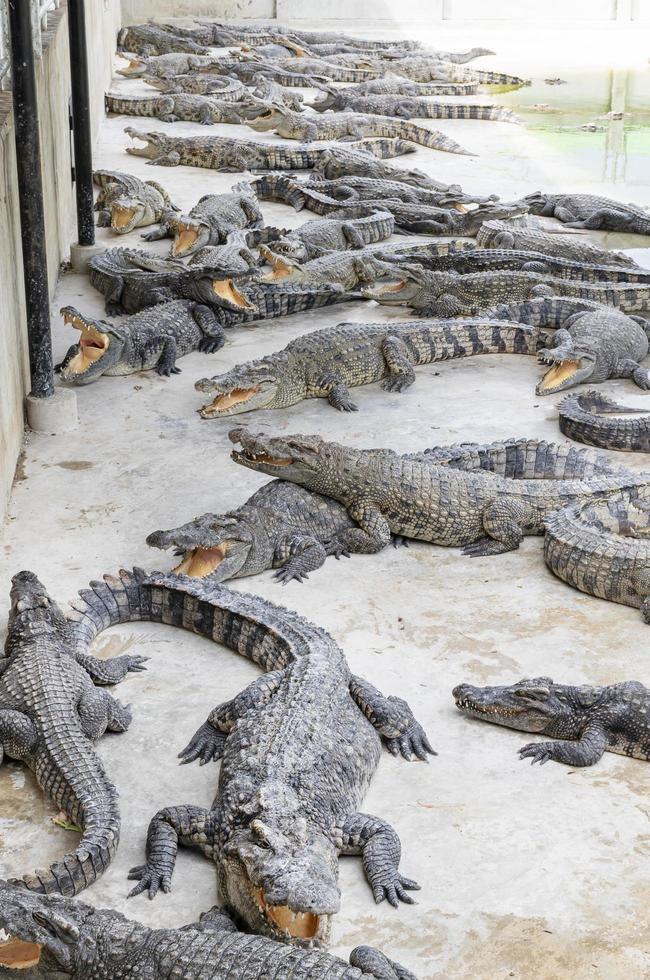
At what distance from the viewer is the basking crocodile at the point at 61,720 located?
3.71 meters

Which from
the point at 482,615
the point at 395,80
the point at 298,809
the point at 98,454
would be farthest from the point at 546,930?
the point at 395,80

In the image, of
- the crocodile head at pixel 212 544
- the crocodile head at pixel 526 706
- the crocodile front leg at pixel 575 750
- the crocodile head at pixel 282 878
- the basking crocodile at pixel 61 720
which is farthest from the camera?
the crocodile head at pixel 212 544

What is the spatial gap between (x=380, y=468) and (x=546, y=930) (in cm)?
290

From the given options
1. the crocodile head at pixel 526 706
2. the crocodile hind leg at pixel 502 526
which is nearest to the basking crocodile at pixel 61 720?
the crocodile head at pixel 526 706

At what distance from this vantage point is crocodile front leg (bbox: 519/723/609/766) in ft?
14.1

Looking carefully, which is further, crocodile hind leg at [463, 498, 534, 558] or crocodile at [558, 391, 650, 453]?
crocodile at [558, 391, 650, 453]

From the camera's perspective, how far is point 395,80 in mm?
19969

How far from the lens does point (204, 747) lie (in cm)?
435

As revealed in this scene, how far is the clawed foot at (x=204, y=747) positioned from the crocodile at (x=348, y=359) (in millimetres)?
3267

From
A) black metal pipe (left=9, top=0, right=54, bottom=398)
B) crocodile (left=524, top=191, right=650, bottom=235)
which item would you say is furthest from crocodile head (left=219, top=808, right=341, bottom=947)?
crocodile (left=524, top=191, right=650, bottom=235)

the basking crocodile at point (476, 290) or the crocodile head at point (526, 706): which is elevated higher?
the basking crocodile at point (476, 290)

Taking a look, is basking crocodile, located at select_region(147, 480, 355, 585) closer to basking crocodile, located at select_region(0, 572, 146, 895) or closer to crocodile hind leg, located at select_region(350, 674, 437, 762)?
basking crocodile, located at select_region(0, 572, 146, 895)

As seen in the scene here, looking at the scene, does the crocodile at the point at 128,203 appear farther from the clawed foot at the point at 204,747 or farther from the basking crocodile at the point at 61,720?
the clawed foot at the point at 204,747

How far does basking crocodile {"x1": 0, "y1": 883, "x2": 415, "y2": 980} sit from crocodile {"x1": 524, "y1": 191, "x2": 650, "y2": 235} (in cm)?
978
